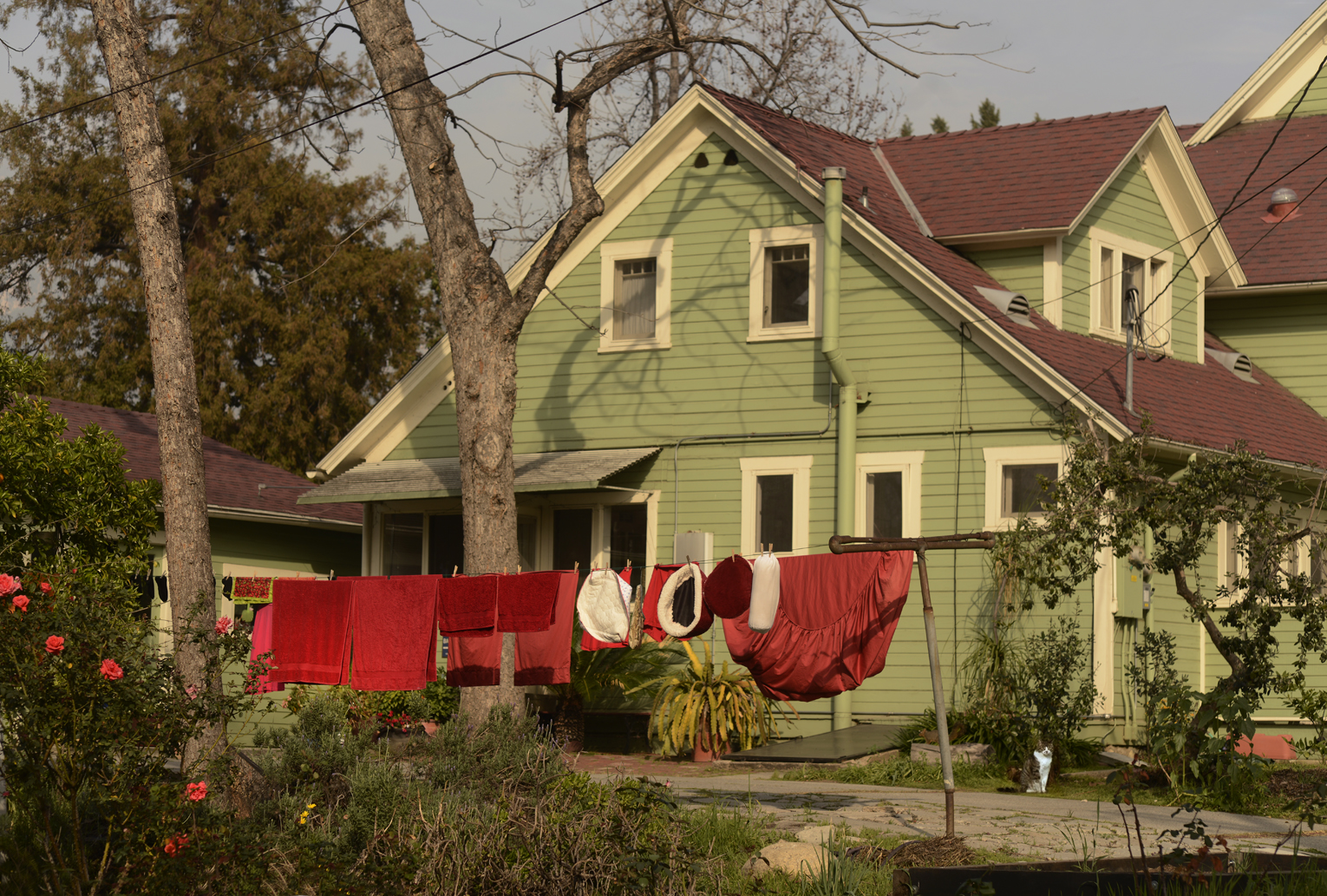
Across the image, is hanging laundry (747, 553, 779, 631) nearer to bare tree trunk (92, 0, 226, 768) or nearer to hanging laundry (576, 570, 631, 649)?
hanging laundry (576, 570, 631, 649)

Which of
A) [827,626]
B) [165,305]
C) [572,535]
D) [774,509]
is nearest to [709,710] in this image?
[774,509]

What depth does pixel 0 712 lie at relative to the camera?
7.09 meters

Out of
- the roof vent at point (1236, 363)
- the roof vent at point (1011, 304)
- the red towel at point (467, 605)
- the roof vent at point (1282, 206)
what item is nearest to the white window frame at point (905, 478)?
the roof vent at point (1011, 304)

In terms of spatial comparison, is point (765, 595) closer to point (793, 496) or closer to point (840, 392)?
point (840, 392)

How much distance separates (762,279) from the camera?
17.9m

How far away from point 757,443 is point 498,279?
4.35 meters

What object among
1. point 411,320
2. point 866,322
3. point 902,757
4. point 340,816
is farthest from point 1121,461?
point 411,320

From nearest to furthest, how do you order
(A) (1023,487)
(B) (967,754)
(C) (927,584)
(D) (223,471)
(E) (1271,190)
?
(C) (927,584) < (B) (967,754) < (A) (1023,487) < (E) (1271,190) < (D) (223,471)

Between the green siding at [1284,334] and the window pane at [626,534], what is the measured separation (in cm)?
850

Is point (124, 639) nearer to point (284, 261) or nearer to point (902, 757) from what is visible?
point (902, 757)

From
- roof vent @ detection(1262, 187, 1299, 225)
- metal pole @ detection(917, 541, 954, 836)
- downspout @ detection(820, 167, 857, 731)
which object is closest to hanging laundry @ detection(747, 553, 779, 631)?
metal pole @ detection(917, 541, 954, 836)

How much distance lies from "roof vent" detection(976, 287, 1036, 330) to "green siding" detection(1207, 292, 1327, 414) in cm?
463

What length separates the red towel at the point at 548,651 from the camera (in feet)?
37.1

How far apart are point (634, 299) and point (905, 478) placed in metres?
4.27
